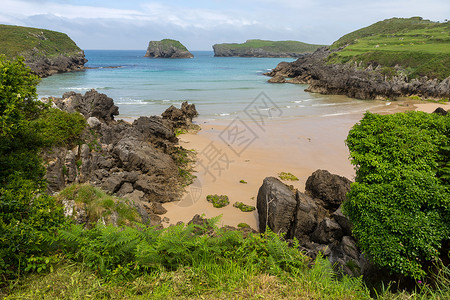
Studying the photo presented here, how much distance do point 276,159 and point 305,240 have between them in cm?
814

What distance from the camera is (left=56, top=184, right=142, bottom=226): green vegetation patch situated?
7.22 metres

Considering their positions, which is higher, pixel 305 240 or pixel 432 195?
pixel 432 195

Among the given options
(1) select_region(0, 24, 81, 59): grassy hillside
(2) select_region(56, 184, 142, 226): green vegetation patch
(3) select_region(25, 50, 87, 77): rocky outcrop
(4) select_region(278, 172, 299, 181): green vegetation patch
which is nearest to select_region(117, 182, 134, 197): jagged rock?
(2) select_region(56, 184, 142, 226): green vegetation patch

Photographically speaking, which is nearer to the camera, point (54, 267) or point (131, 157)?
point (54, 267)

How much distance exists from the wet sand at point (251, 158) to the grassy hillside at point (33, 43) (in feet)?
227

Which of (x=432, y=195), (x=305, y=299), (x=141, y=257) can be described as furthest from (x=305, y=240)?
(x=141, y=257)

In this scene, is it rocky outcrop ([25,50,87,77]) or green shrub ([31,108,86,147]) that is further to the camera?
rocky outcrop ([25,50,87,77])

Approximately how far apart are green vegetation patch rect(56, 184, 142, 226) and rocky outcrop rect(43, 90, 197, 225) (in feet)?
5.10

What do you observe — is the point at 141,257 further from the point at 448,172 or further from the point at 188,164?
the point at 188,164

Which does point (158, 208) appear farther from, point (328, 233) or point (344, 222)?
point (344, 222)

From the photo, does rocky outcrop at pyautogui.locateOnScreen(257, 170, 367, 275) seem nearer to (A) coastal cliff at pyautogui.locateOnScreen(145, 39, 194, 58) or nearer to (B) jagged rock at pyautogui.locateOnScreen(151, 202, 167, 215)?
(B) jagged rock at pyautogui.locateOnScreen(151, 202, 167, 215)

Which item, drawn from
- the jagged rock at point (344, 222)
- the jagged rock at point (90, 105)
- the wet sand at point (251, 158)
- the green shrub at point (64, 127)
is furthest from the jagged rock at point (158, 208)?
the jagged rock at point (90, 105)

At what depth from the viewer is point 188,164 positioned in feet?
51.8

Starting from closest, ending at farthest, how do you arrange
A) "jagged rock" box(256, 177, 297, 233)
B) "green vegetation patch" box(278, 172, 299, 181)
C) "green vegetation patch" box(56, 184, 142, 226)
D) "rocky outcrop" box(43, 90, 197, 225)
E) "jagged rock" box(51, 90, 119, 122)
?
"green vegetation patch" box(56, 184, 142, 226) → "jagged rock" box(256, 177, 297, 233) → "rocky outcrop" box(43, 90, 197, 225) → "green vegetation patch" box(278, 172, 299, 181) → "jagged rock" box(51, 90, 119, 122)
